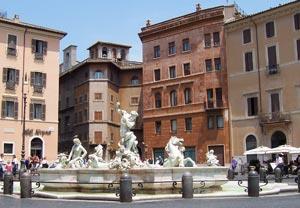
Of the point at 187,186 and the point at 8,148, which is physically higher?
the point at 8,148

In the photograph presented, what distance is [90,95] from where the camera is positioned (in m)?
55.9

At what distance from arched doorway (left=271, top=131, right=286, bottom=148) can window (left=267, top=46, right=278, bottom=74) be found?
512 cm

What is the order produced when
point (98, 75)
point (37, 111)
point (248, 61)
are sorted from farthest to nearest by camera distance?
point (98, 75) < point (37, 111) < point (248, 61)

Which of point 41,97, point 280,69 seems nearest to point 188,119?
point 280,69

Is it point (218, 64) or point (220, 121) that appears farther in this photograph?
point (218, 64)

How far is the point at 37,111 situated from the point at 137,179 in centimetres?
2844

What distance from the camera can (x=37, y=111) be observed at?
43.3 meters

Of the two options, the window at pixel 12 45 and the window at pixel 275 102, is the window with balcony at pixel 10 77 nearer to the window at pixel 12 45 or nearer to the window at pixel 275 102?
the window at pixel 12 45

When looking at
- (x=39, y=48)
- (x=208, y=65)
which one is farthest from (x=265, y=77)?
(x=39, y=48)

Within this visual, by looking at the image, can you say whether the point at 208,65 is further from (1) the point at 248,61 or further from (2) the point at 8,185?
(2) the point at 8,185

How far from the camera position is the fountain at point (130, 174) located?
1628 cm

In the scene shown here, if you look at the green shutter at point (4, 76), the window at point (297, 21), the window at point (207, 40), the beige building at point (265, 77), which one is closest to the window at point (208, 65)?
the window at point (207, 40)

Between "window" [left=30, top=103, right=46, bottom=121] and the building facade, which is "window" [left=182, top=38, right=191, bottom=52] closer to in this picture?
the building facade

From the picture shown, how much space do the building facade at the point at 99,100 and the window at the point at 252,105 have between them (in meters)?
15.8
